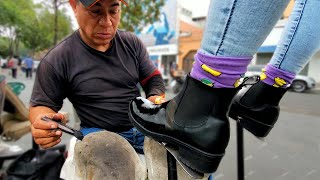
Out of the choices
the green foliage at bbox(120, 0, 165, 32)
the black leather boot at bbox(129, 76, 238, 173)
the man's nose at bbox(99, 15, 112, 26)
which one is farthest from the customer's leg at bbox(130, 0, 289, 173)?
the green foliage at bbox(120, 0, 165, 32)

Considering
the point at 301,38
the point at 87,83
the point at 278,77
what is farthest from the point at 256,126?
the point at 87,83

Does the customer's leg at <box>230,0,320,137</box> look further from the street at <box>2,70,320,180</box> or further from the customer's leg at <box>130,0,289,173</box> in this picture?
the street at <box>2,70,320,180</box>

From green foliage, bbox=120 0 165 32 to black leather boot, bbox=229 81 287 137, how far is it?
8137 millimetres

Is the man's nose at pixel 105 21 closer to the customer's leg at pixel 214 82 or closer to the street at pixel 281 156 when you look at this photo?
the customer's leg at pixel 214 82

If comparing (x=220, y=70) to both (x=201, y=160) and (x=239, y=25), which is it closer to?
(x=239, y=25)

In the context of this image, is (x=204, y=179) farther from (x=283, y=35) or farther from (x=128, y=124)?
(x=283, y=35)

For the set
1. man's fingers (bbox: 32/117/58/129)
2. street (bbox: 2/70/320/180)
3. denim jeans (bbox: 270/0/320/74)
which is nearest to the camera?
man's fingers (bbox: 32/117/58/129)

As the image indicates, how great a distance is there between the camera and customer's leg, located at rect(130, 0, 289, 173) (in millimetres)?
728

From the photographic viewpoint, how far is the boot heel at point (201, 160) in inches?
30.7

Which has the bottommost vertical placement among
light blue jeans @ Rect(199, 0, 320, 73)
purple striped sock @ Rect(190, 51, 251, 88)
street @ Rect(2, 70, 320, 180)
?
street @ Rect(2, 70, 320, 180)

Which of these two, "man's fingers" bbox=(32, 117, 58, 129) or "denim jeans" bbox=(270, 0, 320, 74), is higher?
"denim jeans" bbox=(270, 0, 320, 74)

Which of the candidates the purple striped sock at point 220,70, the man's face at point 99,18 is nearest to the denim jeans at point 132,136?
the man's face at point 99,18

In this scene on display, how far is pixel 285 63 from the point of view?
1.15 meters

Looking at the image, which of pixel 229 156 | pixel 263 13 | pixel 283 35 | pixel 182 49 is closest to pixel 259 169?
pixel 229 156
